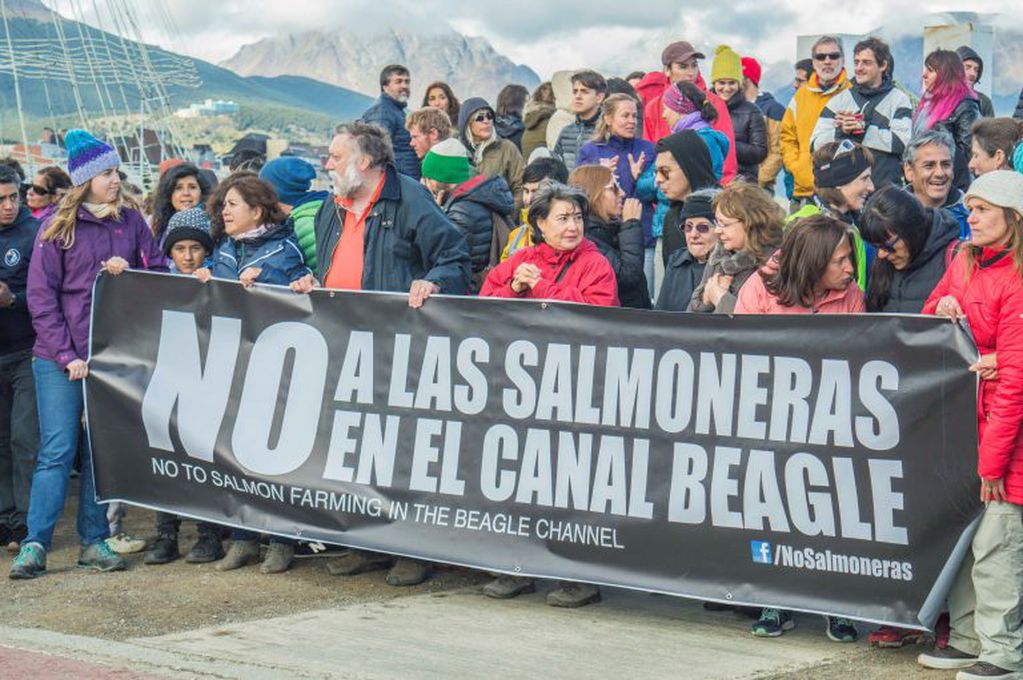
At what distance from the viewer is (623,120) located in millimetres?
9953

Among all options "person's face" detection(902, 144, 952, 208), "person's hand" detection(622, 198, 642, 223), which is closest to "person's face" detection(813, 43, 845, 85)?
"person's face" detection(902, 144, 952, 208)

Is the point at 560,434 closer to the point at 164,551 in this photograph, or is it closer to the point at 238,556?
the point at 238,556

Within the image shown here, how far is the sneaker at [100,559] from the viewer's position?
8250 millimetres

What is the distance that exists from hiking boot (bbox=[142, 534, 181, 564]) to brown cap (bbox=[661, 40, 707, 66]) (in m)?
5.54

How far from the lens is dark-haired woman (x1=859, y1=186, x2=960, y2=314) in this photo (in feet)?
21.5

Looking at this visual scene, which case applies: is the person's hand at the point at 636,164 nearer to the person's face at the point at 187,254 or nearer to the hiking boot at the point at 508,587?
the person's face at the point at 187,254

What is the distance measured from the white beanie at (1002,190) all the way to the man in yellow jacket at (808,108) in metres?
5.07

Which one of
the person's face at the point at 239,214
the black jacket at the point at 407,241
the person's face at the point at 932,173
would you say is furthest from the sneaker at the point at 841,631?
the person's face at the point at 239,214

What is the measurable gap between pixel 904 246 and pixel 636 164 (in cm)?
355

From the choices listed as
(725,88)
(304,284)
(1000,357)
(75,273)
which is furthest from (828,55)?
(75,273)

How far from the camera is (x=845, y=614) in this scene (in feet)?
20.7

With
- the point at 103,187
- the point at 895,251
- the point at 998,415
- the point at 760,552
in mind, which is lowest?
the point at 760,552

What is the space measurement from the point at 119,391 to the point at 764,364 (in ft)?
12.6

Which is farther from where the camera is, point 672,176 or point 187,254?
point 187,254
